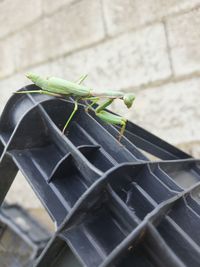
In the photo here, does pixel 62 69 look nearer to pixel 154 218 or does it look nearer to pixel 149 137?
pixel 149 137

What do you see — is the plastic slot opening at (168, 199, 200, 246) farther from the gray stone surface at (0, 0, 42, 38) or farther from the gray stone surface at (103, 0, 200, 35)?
the gray stone surface at (0, 0, 42, 38)

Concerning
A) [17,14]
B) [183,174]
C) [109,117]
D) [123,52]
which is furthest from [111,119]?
[17,14]

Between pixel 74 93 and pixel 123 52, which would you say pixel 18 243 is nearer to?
pixel 74 93

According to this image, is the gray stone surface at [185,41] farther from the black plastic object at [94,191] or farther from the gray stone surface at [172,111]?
the black plastic object at [94,191]

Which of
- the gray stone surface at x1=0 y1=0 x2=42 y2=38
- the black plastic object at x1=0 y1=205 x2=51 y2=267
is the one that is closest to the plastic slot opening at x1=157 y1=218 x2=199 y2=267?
the black plastic object at x1=0 y1=205 x2=51 y2=267

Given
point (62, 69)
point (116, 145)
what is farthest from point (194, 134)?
point (116, 145)
